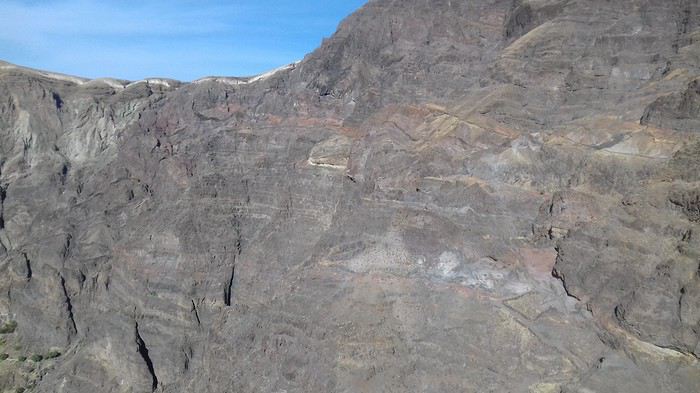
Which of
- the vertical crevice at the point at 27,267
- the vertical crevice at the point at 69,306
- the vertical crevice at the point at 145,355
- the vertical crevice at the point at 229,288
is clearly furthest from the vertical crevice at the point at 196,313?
the vertical crevice at the point at 27,267

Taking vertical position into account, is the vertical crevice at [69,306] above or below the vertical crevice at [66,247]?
below

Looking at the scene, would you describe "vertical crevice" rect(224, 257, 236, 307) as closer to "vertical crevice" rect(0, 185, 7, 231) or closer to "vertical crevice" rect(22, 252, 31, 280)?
"vertical crevice" rect(22, 252, 31, 280)

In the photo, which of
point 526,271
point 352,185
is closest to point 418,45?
point 352,185

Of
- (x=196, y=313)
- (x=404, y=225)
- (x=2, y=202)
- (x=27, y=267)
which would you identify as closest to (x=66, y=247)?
(x=27, y=267)

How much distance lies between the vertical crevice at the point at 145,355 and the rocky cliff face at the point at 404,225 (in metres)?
0.09

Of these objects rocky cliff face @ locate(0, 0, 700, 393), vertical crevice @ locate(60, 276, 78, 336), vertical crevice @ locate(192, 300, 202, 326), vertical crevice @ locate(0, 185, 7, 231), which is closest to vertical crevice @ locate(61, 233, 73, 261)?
rocky cliff face @ locate(0, 0, 700, 393)

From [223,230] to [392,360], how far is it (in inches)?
398

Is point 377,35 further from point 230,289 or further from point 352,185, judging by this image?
point 230,289

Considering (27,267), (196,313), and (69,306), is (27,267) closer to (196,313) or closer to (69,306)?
(69,306)

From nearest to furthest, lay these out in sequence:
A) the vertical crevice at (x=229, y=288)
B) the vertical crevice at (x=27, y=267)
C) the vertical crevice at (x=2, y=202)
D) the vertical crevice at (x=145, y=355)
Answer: the vertical crevice at (x=145, y=355) → the vertical crevice at (x=229, y=288) → the vertical crevice at (x=27, y=267) → the vertical crevice at (x=2, y=202)

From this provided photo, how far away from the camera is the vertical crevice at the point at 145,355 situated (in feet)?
72.7

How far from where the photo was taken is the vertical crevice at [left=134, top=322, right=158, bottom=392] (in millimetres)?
22172

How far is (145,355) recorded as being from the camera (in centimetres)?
2267

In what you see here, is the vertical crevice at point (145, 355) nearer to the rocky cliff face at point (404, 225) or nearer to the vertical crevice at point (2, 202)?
the rocky cliff face at point (404, 225)
